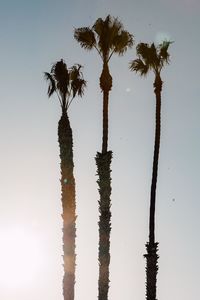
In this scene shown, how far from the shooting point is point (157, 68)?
40.6 metres

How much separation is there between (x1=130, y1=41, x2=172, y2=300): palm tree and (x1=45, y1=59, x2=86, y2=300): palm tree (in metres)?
3.81

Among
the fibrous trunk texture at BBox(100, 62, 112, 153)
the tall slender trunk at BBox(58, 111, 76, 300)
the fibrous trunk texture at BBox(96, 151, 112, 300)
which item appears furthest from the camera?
the fibrous trunk texture at BBox(100, 62, 112, 153)

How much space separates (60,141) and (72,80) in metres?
3.63

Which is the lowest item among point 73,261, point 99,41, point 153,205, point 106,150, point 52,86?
point 73,261

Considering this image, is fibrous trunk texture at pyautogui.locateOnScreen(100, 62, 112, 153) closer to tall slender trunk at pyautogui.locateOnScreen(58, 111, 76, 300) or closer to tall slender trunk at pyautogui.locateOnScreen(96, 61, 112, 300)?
tall slender trunk at pyautogui.locateOnScreen(96, 61, 112, 300)

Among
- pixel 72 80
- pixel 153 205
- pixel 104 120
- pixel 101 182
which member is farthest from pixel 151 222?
pixel 72 80

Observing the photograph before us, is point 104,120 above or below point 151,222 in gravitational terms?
above

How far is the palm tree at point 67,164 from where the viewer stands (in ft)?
115

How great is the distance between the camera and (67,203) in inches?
1433

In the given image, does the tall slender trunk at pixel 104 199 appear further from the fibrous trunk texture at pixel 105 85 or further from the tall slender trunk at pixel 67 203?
the tall slender trunk at pixel 67 203

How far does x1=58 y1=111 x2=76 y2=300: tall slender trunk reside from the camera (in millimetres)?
35125

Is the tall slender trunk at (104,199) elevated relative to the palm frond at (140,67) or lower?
lower

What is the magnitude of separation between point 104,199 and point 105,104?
4954mm

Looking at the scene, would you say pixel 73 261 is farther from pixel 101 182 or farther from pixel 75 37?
pixel 75 37
